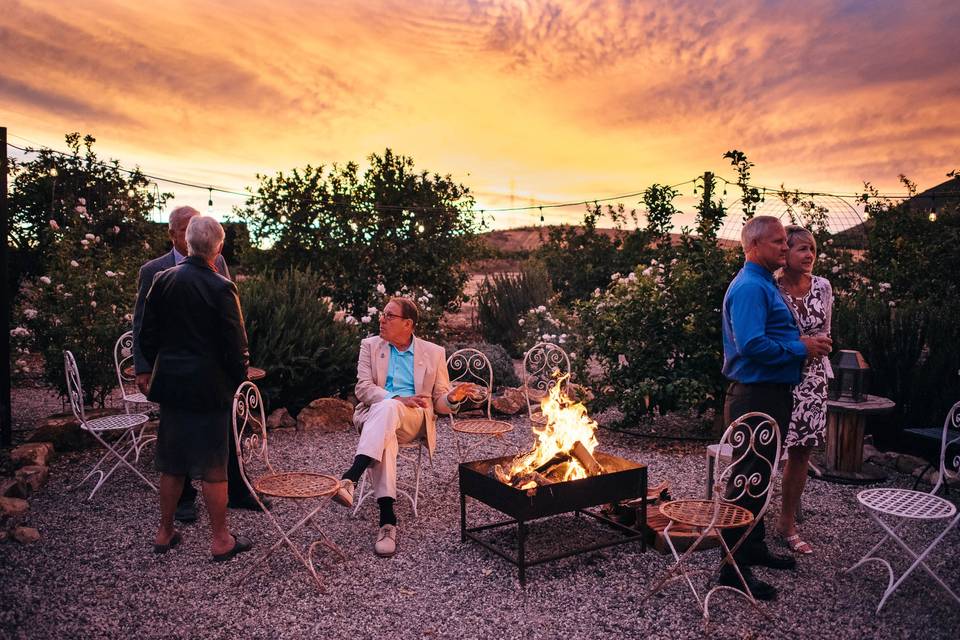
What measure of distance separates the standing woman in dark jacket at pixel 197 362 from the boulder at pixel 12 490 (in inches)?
68.8

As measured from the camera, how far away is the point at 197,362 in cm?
360

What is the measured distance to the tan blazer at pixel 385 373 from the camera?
4.57m

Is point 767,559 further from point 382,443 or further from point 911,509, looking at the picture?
point 382,443

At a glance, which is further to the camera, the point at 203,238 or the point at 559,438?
the point at 559,438

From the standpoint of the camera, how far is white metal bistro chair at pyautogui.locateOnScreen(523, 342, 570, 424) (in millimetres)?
5840

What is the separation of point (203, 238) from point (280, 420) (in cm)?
394

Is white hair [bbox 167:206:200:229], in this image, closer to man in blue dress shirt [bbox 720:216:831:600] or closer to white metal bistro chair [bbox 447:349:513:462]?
white metal bistro chair [bbox 447:349:513:462]

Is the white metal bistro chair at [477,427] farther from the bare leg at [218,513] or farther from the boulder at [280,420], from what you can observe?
the boulder at [280,420]

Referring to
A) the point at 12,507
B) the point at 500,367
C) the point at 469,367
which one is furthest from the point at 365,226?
the point at 12,507

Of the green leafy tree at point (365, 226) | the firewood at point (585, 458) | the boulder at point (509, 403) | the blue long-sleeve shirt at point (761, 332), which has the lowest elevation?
the boulder at point (509, 403)

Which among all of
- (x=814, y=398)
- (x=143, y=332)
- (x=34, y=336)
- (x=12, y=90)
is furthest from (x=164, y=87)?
(x=814, y=398)

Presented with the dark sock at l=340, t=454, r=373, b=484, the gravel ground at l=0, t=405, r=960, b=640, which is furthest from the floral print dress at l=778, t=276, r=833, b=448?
the dark sock at l=340, t=454, r=373, b=484

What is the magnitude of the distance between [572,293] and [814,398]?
12452 mm

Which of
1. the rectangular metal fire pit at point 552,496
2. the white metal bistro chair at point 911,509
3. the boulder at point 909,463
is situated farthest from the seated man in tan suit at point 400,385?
the boulder at point 909,463
